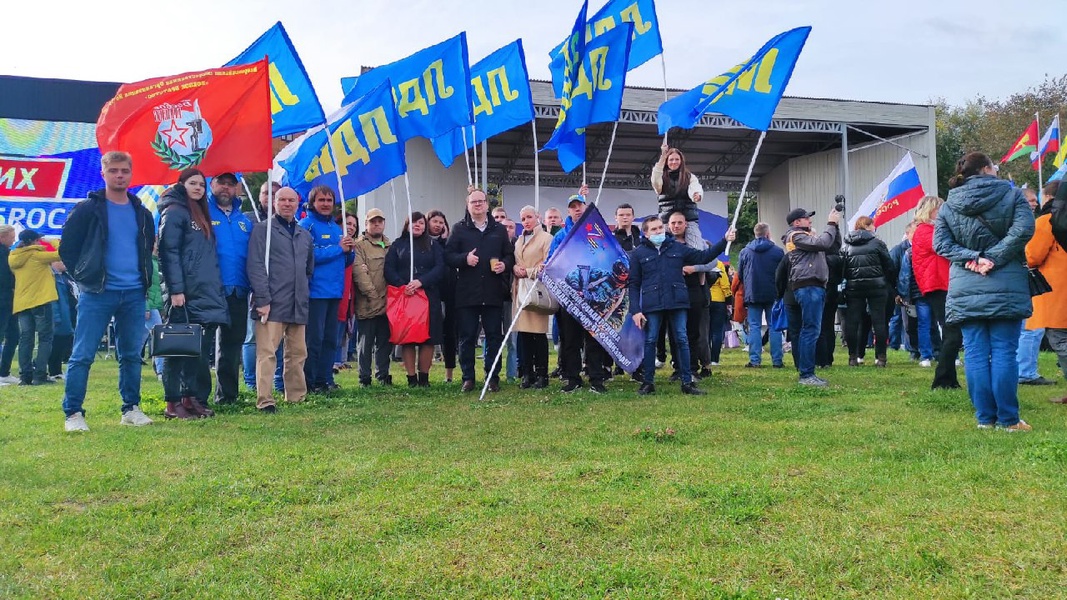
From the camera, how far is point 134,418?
6.97 metres

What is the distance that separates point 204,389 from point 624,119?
770 inches

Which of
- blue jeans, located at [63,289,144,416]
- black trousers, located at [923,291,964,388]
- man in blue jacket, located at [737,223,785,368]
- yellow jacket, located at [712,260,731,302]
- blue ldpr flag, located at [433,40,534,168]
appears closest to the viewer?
blue jeans, located at [63,289,144,416]

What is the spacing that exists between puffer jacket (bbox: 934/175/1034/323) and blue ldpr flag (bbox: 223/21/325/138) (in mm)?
6342

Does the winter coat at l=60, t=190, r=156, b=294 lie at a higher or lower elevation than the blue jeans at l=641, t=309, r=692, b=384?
higher

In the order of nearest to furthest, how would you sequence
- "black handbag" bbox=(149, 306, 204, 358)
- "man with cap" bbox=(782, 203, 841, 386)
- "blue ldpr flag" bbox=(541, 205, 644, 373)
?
"black handbag" bbox=(149, 306, 204, 358)
"blue ldpr flag" bbox=(541, 205, 644, 373)
"man with cap" bbox=(782, 203, 841, 386)

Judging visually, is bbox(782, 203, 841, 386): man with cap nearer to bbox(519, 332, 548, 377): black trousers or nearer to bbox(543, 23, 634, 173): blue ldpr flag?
bbox(543, 23, 634, 173): blue ldpr flag

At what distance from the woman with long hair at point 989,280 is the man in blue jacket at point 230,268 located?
611cm

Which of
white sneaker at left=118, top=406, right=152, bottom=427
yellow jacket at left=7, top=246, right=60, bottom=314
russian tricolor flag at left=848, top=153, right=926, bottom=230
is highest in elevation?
russian tricolor flag at left=848, top=153, right=926, bottom=230

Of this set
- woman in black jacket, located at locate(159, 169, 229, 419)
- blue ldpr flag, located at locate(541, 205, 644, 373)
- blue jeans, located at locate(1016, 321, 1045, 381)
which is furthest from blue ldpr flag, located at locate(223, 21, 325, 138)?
blue jeans, located at locate(1016, 321, 1045, 381)

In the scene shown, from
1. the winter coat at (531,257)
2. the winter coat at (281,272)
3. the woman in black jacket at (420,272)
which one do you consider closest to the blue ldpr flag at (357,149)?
the woman in black jacket at (420,272)

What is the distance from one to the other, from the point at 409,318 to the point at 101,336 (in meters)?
3.39

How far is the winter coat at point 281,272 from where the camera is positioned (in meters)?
7.86

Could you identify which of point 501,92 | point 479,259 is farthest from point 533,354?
point 501,92

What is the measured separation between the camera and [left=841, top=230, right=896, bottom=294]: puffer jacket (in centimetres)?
1091
